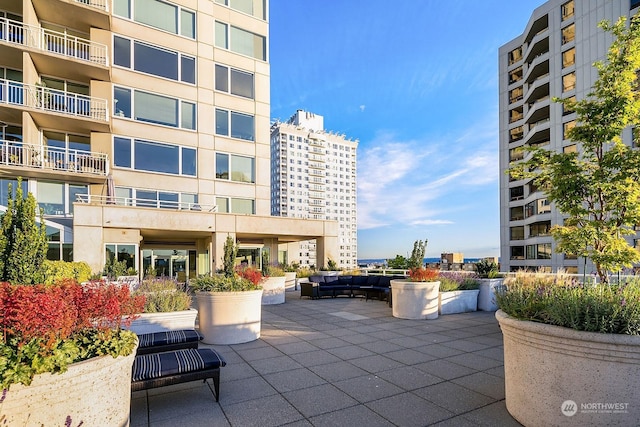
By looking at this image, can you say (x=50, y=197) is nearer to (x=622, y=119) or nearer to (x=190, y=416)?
(x=190, y=416)

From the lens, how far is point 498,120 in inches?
1875

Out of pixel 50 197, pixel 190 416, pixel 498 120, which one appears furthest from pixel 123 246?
pixel 498 120

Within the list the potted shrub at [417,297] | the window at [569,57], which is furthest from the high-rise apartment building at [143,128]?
the window at [569,57]

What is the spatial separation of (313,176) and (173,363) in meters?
116

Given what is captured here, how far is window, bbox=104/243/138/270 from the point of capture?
17.5 meters

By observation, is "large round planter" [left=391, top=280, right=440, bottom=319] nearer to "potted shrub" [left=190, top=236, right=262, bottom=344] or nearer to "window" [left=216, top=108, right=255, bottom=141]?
"potted shrub" [left=190, top=236, right=262, bottom=344]

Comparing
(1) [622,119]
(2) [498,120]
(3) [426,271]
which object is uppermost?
(2) [498,120]

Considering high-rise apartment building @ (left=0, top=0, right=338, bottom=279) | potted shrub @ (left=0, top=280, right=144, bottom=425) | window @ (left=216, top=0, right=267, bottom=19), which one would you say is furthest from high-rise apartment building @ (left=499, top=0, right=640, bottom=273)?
potted shrub @ (left=0, top=280, right=144, bottom=425)

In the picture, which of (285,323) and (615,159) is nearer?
(615,159)

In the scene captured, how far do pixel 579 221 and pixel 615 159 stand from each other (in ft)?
3.45

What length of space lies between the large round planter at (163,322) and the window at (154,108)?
57.1 feet

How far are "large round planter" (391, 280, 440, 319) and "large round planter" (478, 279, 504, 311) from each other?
2.47 metres

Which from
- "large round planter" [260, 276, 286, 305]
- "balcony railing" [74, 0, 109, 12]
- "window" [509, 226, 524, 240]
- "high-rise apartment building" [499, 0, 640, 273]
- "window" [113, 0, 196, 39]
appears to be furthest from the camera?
"window" [509, 226, 524, 240]

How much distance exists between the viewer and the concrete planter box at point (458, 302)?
10.3 meters
